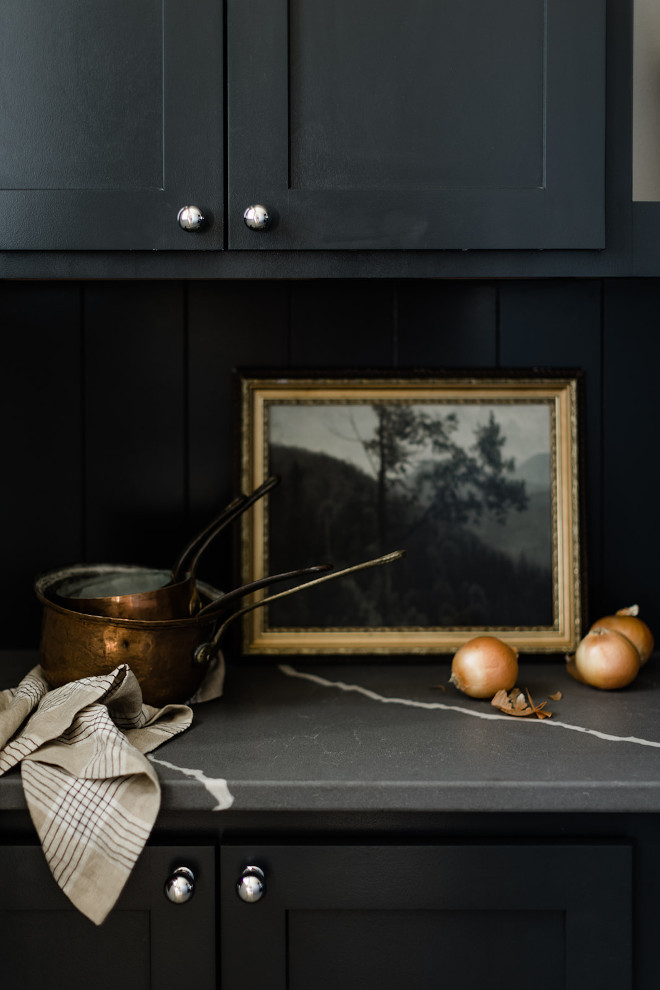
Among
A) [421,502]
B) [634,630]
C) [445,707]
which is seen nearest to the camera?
[445,707]

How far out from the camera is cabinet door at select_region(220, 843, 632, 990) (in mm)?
794

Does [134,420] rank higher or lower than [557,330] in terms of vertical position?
lower

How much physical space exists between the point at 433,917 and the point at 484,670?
33cm

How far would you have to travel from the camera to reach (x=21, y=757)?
2.65 feet

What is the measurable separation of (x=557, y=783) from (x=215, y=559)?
2.22ft

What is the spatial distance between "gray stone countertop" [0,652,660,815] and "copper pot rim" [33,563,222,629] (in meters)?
0.13

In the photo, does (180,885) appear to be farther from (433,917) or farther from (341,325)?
(341,325)

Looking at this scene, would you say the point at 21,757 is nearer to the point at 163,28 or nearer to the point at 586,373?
the point at 163,28

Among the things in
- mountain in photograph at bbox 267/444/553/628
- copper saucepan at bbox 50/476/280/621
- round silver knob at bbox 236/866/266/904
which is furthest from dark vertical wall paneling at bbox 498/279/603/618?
round silver knob at bbox 236/866/266/904

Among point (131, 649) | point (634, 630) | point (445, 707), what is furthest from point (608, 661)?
point (131, 649)

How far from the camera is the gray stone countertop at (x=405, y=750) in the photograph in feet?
2.57

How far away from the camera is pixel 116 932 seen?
791 mm

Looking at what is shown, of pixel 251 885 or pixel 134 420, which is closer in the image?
pixel 251 885

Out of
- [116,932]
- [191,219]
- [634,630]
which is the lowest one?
[116,932]
